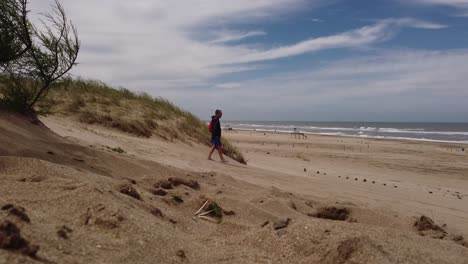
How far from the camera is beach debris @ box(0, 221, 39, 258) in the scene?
7.45 ft

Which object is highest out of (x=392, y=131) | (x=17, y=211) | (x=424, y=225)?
(x=17, y=211)

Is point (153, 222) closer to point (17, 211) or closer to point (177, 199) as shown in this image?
point (17, 211)

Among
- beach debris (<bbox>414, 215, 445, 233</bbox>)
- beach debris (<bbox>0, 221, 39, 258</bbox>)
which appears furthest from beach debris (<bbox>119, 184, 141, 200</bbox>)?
beach debris (<bbox>414, 215, 445, 233</bbox>)

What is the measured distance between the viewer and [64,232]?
2.75 meters

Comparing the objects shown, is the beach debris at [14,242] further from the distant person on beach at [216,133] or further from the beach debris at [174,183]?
the distant person on beach at [216,133]

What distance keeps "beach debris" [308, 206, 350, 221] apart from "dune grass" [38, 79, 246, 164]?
22.4 ft

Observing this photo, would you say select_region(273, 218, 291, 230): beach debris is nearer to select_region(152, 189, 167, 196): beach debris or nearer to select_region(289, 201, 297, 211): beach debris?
select_region(289, 201, 297, 211): beach debris

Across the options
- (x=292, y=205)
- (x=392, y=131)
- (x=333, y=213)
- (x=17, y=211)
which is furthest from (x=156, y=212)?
(x=392, y=131)

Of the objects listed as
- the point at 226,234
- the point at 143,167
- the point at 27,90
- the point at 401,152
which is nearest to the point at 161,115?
the point at 27,90

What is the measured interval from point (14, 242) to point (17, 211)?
1.68ft

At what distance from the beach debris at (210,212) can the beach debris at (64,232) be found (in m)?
1.71

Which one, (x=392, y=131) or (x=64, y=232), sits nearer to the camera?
(x=64, y=232)

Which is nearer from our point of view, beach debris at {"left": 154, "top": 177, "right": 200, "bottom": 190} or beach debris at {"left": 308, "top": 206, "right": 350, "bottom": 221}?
beach debris at {"left": 154, "top": 177, "right": 200, "bottom": 190}

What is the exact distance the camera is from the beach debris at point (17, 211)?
8.98 feet
